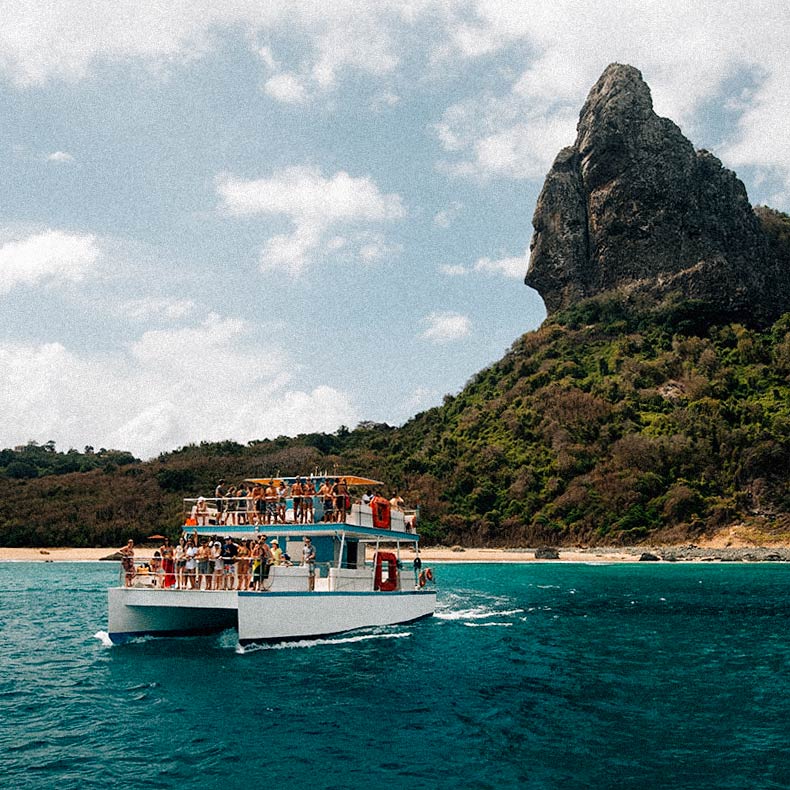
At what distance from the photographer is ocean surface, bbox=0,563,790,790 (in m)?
13.0

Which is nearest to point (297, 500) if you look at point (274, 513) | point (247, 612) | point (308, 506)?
point (308, 506)

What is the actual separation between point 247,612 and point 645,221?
116825mm

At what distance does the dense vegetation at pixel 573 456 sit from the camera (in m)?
87.1

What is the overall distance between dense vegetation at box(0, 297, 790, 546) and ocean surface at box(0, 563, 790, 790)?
188ft

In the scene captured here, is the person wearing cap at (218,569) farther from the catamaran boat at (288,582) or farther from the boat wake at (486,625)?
the boat wake at (486,625)

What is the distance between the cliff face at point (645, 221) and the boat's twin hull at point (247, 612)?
10953cm

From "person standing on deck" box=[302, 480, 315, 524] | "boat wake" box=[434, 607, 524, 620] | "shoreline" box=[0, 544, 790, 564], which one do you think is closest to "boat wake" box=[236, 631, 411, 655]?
"person standing on deck" box=[302, 480, 315, 524]

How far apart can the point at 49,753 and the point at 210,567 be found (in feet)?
34.0

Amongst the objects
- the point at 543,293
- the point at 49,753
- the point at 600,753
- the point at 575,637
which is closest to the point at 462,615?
the point at 575,637

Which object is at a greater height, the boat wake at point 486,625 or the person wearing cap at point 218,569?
the person wearing cap at point 218,569

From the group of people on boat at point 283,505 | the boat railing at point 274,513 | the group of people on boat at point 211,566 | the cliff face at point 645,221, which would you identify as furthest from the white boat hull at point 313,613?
the cliff face at point 645,221

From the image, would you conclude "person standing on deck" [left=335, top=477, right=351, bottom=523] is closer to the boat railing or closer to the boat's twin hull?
the boat railing

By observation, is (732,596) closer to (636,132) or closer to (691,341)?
(691,341)

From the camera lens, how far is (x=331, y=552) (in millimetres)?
28375
